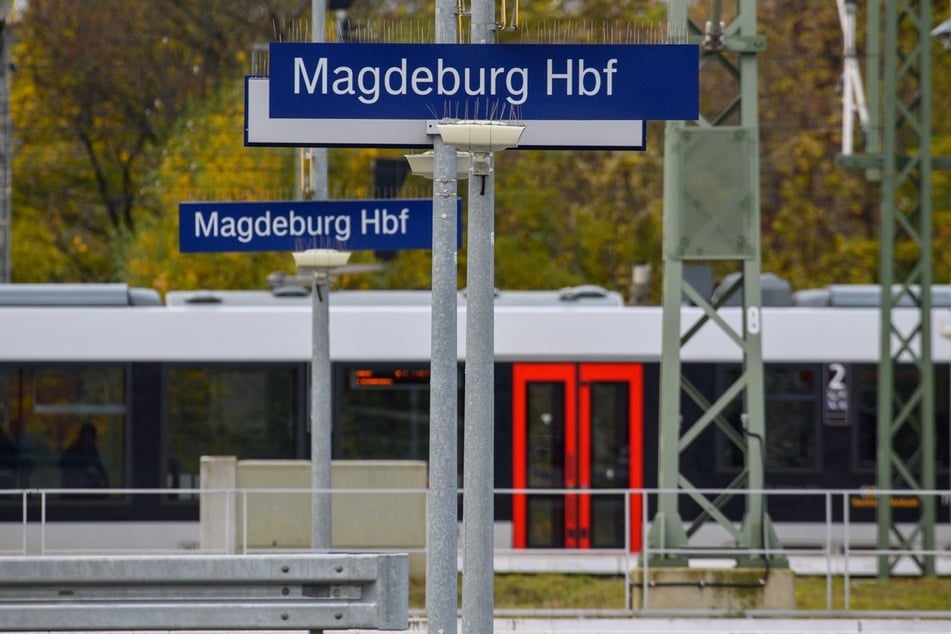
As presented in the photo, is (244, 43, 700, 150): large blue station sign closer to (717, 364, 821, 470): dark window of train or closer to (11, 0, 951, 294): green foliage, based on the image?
(717, 364, 821, 470): dark window of train

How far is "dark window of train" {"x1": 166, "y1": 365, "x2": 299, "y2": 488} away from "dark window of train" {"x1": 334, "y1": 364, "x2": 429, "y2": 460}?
55cm

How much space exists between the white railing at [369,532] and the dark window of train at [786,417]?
49cm

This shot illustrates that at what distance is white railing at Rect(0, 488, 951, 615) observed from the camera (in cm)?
1523

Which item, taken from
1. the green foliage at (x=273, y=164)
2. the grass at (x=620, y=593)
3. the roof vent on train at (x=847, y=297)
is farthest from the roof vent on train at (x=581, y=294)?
the green foliage at (x=273, y=164)

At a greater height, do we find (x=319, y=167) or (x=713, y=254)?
(x=319, y=167)

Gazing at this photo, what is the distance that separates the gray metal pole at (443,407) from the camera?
7426 millimetres

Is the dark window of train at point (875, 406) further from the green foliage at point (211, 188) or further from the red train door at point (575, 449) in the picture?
the green foliage at point (211, 188)

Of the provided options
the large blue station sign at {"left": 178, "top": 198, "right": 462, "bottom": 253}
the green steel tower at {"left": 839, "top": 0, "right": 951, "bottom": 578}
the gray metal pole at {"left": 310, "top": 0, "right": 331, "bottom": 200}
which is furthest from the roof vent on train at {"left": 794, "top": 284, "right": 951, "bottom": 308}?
the large blue station sign at {"left": 178, "top": 198, "right": 462, "bottom": 253}

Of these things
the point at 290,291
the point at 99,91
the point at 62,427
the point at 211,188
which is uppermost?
the point at 99,91

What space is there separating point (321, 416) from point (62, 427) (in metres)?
6.60

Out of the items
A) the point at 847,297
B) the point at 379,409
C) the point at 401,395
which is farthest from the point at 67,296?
the point at 847,297

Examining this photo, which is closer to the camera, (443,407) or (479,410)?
(443,407)

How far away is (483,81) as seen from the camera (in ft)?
24.3

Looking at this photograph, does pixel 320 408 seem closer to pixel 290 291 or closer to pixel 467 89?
pixel 467 89
